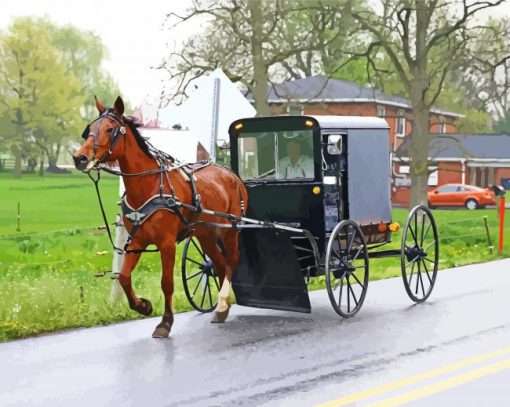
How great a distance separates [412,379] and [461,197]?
5057cm

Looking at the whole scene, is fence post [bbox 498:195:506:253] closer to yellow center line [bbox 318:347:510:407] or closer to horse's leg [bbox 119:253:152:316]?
yellow center line [bbox 318:347:510:407]

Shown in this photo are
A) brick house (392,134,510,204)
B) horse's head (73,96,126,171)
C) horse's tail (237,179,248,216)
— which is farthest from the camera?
brick house (392,134,510,204)

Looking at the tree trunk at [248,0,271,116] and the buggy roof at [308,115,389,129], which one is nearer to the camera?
the buggy roof at [308,115,389,129]

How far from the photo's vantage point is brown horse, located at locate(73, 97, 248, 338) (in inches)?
378

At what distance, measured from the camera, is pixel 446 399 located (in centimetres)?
769

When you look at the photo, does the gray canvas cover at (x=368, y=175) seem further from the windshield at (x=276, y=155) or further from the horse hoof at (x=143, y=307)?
the horse hoof at (x=143, y=307)

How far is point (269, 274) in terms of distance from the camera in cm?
1157

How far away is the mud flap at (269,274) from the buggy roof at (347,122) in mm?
1387

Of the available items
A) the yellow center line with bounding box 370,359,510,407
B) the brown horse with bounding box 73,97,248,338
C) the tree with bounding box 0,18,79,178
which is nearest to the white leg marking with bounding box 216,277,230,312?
the brown horse with bounding box 73,97,248,338

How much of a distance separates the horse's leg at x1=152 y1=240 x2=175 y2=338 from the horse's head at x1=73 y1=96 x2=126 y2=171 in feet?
3.32

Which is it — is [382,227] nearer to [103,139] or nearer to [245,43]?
[103,139]

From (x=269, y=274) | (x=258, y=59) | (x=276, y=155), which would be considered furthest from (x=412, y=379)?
(x=258, y=59)

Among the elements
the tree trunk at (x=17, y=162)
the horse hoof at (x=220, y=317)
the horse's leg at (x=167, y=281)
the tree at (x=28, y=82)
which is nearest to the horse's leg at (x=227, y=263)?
the horse hoof at (x=220, y=317)

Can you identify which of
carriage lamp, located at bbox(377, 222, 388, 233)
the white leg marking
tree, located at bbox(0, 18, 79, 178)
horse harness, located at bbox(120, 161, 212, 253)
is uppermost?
tree, located at bbox(0, 18, 79, 178)
